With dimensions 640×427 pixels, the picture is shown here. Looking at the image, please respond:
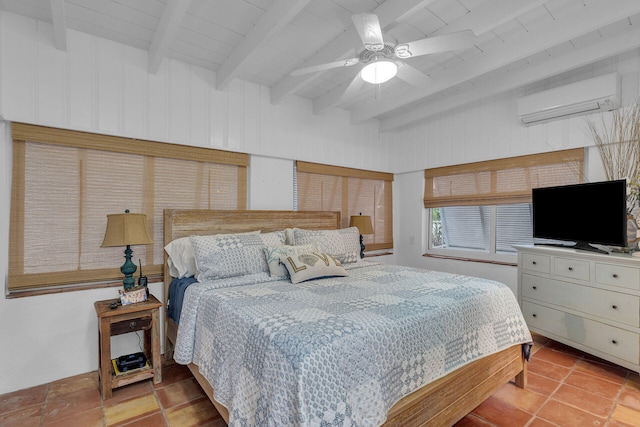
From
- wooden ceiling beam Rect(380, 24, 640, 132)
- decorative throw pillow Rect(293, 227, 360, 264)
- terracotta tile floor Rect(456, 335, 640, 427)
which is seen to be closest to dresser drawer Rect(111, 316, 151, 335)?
decorative throw pillow Rect(293, 227, 360, 264)

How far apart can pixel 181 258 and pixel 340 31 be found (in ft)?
7.23

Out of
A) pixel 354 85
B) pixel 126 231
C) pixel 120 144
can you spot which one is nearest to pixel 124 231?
pixel 126 231

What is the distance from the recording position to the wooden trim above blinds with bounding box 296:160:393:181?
3748mm

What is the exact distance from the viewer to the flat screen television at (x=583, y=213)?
2367mm

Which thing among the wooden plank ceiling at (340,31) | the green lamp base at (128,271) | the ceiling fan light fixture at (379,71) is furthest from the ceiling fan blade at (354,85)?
the green lamp base at (128,271)

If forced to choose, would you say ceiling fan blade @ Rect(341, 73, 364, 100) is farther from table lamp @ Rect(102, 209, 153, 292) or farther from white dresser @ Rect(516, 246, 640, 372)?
white dresser @ Rect(516, 246, 640, 372)

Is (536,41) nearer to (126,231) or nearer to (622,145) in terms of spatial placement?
(622,145)

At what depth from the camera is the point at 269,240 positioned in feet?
9.11

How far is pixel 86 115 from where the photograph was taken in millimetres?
2412

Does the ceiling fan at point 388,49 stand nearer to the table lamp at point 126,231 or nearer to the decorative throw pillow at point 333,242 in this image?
the decorative throw pillow at point 333,242

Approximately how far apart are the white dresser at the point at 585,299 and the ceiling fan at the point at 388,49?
198cm

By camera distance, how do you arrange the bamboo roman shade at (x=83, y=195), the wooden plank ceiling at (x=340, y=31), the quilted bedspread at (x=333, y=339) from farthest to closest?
1. the bamboo roman shade at (x=83, y=195)
2. the wooden plank ceiling at (x=340, y=31)
3. the quilted bedspread at (x=333, y=339)

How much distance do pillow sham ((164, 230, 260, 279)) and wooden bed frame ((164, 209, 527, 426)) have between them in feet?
0.27

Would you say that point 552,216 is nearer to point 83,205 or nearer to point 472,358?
point 472,358
